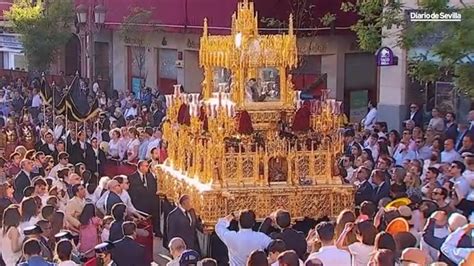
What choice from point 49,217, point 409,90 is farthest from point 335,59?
point 49,217

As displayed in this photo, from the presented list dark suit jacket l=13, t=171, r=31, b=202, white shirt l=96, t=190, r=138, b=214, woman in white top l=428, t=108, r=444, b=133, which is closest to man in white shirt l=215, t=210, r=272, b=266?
white shirt l=96, t=190, r=138, b=214

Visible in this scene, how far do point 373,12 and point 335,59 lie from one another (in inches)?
427

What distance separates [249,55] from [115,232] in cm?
515

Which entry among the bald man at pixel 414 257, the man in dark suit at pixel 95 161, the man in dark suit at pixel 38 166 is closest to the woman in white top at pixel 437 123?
the man in dark suit at pixel 95 161

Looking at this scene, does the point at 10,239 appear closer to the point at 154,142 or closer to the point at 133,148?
the point at 154,142

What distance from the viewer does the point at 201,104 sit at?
16031mm

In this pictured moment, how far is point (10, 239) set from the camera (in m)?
11.1

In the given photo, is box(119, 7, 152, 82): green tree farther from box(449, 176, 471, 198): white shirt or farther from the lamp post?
box(449, 176, 471, 198): white shirt

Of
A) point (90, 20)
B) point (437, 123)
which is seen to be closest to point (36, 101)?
point (90, 20)

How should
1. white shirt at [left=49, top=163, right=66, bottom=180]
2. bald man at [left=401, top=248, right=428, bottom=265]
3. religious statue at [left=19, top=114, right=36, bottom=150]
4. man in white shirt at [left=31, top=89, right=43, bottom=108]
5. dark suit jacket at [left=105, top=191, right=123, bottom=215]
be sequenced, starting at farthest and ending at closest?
man in white shirt at [left=31, top=89, right=43, bottom=108] < religious statue at [left=19, top=114, right=36, bottom=150] < white shirt at [left=49, top=163, right=66, bottom=180] < dark suit jacket at [left=105, top=191, right=123, bottom=215] < bald man at [left=401, top=248, right=428, bottom=265]

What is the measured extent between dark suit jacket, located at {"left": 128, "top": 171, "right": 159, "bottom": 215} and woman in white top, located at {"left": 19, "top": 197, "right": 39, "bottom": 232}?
3853 mm

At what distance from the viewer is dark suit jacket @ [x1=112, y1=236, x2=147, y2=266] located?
10.6 meters

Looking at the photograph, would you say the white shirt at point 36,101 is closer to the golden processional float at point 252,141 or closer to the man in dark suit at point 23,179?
the golden processional float at point 252,141

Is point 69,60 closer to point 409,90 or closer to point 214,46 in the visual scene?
point 409,90
